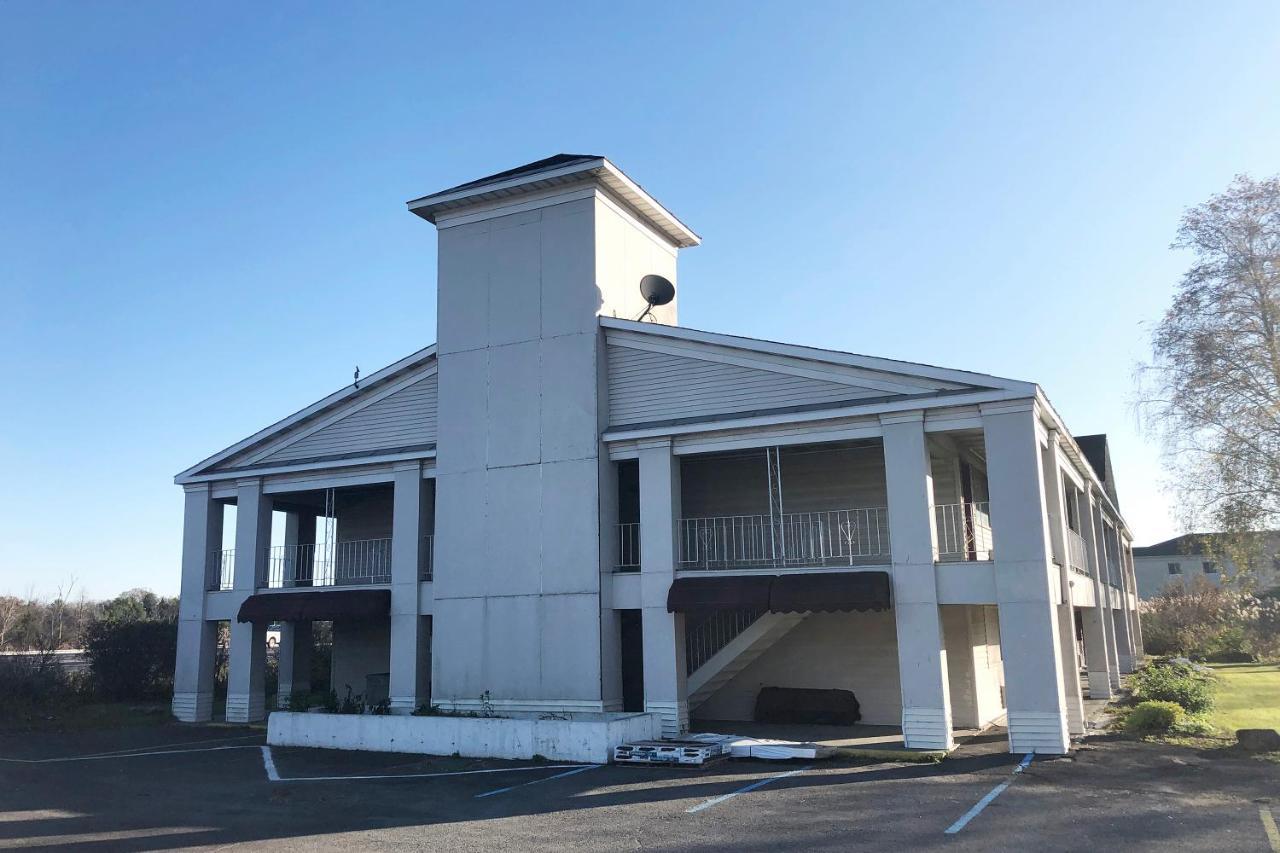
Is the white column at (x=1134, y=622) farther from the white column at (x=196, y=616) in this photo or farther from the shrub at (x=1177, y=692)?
the white column at (x=196, y=616)

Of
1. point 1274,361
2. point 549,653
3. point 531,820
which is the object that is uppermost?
point 1274,361

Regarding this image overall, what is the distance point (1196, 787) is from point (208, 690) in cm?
2072

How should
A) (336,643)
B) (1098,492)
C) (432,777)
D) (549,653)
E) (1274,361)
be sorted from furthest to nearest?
(1098,492)
(336,643)
(1274,361)
(549,653)
(432,777)

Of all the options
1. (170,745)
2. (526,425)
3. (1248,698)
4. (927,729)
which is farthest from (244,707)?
(1248,698)

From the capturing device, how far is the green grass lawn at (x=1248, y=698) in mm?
17641

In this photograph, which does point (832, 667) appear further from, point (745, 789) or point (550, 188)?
point (550, 188)

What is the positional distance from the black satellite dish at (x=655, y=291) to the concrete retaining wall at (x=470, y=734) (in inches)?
353

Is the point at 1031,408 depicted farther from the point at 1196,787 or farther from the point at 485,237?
the point at 485,237

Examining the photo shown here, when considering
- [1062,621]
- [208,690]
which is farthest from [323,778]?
[1062,621]

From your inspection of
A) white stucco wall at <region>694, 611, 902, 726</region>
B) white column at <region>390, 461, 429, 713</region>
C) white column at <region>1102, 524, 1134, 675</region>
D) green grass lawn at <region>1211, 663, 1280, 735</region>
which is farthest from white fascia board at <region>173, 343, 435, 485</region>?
white column at <region>1102, 524, 1134, 675</region>

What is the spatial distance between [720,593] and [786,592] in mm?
1232

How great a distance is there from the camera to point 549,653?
18.7 meters

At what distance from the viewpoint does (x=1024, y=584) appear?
15.0m

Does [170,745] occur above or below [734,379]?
below
